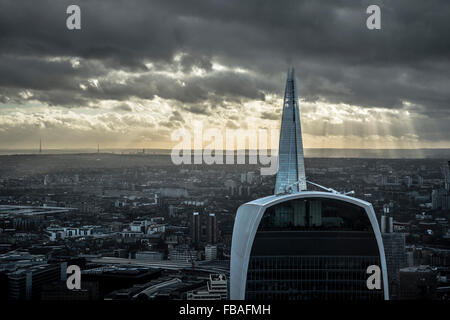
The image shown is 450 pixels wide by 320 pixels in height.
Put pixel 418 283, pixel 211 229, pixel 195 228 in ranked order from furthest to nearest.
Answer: pixel 195 228 < pixel 211 229 < pixel 418 283

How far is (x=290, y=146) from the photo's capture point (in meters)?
22.7

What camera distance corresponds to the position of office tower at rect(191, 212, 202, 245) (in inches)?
1093

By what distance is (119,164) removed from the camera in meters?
32.5

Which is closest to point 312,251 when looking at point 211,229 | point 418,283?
point 418,283

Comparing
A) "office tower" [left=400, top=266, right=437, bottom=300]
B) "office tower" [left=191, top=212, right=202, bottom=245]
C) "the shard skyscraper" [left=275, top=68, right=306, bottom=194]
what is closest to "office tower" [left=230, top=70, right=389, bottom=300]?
"office tower" [left=400, top=266, right=437, bottom=300]

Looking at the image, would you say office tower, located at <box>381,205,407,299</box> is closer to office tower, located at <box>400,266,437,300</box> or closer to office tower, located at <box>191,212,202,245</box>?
office tower, located at <box>400,266,437,300</box>

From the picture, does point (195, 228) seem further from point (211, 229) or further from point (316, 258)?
point (316, 258)

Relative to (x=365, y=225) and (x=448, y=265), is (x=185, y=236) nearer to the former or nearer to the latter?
(x=448, y=265)

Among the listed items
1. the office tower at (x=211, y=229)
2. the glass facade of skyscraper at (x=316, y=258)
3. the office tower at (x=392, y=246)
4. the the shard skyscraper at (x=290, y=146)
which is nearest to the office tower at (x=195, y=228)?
the office tower at (x=211, y=229)

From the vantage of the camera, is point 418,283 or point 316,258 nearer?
point 316,258

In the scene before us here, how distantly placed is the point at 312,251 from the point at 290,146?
13081 mm

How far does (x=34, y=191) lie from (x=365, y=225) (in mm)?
25759
